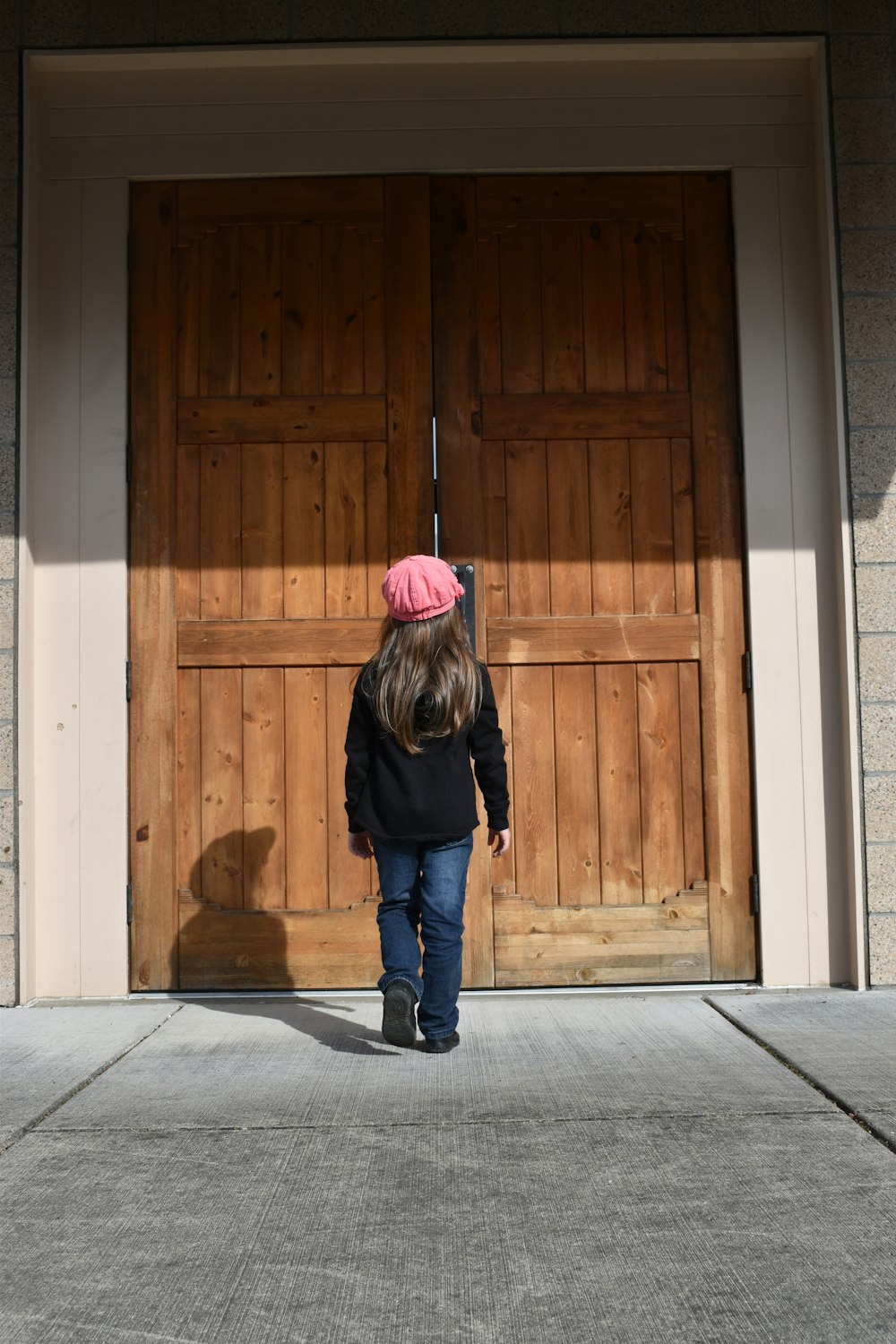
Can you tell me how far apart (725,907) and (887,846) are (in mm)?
603

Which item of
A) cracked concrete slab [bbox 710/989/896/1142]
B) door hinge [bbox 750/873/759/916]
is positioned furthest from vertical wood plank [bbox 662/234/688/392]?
cracked concrete slab [bbox 710/989/896/1142]

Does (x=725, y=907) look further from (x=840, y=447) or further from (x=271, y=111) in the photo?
(x=271, y=111)

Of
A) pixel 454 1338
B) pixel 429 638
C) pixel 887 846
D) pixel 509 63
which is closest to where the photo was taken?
pixel 454 1338

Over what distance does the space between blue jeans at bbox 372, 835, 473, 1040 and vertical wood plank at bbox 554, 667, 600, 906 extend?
34.3 inches

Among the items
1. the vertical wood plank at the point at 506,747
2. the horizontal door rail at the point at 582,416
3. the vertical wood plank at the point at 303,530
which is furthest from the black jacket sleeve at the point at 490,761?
the horizontal door rail at the point at 582,416

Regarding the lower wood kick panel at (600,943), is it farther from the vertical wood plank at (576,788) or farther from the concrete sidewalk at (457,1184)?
the concrete sidewalk at (457,1184)

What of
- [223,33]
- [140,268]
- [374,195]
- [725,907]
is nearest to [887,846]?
[725,907]

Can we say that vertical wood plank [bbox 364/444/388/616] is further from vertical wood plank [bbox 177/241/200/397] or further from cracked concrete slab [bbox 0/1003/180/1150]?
cracked concrete slab [bbox 0/1003/180/1150]

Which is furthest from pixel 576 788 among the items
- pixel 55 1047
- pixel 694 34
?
pixel 694 34

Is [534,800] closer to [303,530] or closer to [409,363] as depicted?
[303,530]

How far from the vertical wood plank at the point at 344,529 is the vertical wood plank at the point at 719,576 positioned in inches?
49.2

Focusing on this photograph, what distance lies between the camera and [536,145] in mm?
4480

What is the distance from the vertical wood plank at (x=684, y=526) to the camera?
14.5 ft

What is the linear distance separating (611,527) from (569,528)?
157 mm
